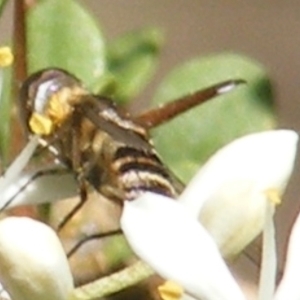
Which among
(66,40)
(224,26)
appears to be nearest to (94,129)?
(66,40)

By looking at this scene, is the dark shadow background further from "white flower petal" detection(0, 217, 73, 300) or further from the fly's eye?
"white flower petal" detection(0, 217, 73, 300)

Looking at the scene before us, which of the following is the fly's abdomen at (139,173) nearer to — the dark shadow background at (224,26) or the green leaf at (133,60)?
the green leaf at (133,60)

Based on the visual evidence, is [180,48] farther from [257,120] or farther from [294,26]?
[257,120]

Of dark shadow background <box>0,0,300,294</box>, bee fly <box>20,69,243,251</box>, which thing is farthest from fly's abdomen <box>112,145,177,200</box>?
dark shadow background <box>0,0,300,294</box>

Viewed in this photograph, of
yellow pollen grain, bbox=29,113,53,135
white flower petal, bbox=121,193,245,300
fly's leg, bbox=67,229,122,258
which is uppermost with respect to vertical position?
yellow pollen grain, bbox=29,113,53,135

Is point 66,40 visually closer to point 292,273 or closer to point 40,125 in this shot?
point 40,125

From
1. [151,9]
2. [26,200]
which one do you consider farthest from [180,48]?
[26,200]

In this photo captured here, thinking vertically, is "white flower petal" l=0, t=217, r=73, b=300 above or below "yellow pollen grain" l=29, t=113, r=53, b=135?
below
